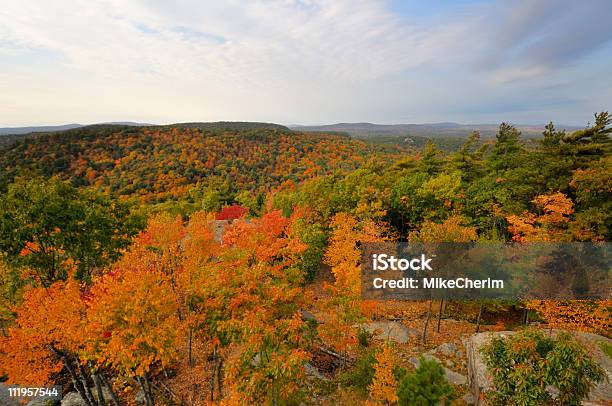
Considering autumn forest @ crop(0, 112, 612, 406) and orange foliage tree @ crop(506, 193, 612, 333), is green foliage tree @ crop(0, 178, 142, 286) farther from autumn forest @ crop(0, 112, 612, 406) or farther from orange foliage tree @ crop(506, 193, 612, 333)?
orange foliage tree @ crop(506, 193, 612, 333)

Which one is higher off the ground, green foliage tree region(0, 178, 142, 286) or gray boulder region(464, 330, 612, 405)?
green foliage tree region(0, 178, 142, 286)

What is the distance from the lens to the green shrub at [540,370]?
9.20 meters

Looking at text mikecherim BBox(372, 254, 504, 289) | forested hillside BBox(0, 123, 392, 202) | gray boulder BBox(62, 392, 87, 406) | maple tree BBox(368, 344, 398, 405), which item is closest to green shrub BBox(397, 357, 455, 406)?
maple tree BBox(368, 344, 398, 405)

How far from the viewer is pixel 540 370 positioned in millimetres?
9500

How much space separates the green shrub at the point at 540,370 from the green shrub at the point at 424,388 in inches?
70.3

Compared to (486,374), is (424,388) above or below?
above

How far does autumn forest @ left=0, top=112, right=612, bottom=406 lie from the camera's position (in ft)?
36.1

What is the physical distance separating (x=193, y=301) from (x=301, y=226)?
1933 cm

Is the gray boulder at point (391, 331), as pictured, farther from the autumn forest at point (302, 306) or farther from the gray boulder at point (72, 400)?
the gray boulder at point (72, 400)

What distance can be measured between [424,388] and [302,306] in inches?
316

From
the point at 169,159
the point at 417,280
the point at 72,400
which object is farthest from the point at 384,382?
the point at 169,159

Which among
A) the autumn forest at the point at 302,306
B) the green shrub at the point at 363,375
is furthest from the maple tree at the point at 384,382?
the green shrub at the point at 363,375

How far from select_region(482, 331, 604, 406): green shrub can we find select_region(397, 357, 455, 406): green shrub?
1.78m

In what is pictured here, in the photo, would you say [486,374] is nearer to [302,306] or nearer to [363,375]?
[363,375]
